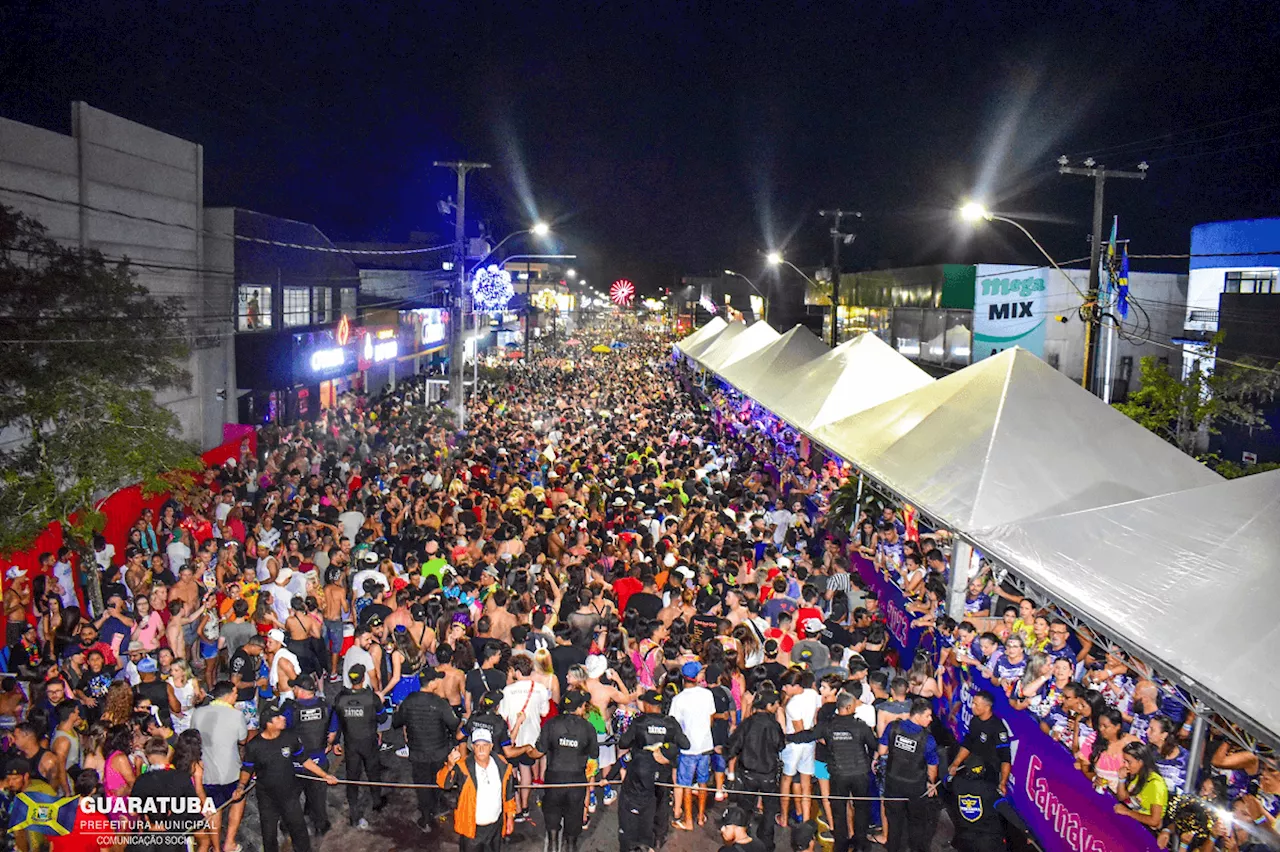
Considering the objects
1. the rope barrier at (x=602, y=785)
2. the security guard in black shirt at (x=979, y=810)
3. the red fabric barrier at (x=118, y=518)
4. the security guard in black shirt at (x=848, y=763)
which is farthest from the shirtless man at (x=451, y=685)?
the red fabric barrier at (x=118, y=518)

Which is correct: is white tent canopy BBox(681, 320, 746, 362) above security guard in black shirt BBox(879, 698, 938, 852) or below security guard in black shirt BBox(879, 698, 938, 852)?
above

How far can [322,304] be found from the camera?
1158 inches

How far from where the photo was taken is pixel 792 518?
13680mm

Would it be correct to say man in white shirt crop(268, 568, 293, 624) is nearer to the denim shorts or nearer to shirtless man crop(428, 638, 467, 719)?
shirtless man crop(428, 638, 467, 719)

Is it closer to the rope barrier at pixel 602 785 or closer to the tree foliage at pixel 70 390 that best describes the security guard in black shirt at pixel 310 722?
the rope barrier at pixel 602 785

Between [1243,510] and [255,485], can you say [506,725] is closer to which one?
[1243,510]

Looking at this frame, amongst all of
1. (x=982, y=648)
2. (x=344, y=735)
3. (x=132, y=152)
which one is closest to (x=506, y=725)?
(x=344, y=735)

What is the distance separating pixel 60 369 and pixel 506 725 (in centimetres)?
843

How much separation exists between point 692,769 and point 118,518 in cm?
1096

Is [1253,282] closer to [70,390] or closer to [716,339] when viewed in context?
[716,339]

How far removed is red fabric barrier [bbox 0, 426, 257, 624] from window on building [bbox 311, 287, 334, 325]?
31.3 ft

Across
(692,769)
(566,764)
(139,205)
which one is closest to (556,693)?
(566,764)

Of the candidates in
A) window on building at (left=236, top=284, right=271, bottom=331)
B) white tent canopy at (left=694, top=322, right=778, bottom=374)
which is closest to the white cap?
white tent canopy at (left=694, top=322, right=778, bottom=374)

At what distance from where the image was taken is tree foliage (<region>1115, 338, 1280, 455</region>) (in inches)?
811
